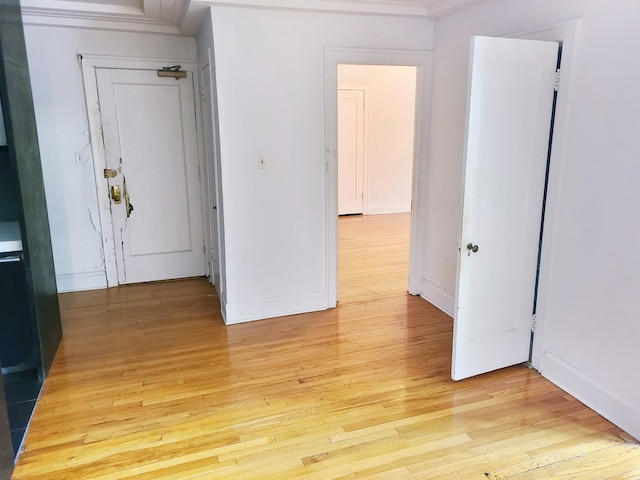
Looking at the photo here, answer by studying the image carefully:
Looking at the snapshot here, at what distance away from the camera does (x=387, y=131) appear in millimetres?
8102

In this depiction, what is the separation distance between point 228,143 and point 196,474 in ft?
7.22

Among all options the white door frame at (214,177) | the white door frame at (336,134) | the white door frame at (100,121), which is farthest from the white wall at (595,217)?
the white door frame at (100,121)

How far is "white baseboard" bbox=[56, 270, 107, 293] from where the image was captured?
4.43 m

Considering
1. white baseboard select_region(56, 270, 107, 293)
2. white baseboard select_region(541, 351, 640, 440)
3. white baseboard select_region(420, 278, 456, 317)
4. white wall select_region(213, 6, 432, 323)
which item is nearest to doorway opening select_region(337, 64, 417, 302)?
white baseboard select_region(420, 278, 456, 317)

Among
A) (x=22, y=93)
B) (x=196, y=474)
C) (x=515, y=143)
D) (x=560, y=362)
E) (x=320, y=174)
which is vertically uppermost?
(x=22, y=93)

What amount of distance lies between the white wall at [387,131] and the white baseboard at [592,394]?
18.3 ft

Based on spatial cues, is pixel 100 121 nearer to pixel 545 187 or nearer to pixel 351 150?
pixel 545 187

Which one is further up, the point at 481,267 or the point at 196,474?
the point at 481,267

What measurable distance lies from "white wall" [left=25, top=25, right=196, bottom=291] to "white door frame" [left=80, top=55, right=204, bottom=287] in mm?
44

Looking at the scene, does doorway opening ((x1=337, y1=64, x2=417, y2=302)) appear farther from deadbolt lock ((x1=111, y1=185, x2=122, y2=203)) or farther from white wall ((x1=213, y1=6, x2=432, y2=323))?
deadbolt lock ((x1=111, y1=185, x2=122, y2=203))

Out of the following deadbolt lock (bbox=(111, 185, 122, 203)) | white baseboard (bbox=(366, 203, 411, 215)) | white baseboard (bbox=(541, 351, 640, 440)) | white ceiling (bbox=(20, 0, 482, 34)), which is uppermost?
white ceiling (bbox=(20, 0, 482, 34))

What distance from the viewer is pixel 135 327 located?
367 centimetres

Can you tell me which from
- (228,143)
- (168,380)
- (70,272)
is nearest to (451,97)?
(228,143)

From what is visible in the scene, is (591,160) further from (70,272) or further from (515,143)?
(70,272)
